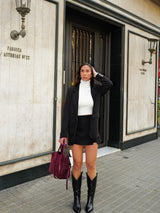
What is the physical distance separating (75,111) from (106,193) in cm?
166

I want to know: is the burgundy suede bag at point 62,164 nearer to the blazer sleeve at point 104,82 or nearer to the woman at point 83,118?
the woman at point 83,118

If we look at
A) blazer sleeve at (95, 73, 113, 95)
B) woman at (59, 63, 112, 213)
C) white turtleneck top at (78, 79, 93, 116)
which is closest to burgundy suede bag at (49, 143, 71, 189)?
woman at (59, 63, 112, 213)

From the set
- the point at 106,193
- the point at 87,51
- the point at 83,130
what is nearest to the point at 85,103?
the point at 83,130

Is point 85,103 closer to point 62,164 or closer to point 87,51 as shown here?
point 62,164

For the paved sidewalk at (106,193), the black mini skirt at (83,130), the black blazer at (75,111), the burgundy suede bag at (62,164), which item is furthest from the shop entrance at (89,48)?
the burgundy suede bag at (62,164)

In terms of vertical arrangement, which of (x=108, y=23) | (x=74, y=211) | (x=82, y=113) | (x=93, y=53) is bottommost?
(x=74, y=211)

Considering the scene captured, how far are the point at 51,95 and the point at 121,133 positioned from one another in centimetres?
290

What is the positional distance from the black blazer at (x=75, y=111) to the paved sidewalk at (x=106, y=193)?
106 centimetres

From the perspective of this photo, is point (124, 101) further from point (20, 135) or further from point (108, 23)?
point (20, 135)

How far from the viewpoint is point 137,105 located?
7672 mm

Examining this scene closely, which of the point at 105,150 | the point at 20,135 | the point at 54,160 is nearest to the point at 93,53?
the point at 105,150

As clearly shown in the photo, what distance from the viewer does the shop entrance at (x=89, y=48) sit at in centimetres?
594

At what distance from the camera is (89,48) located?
6629 millimetres

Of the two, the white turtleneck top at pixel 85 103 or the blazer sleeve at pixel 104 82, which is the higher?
the blazer sleeve at pixel 104 82
